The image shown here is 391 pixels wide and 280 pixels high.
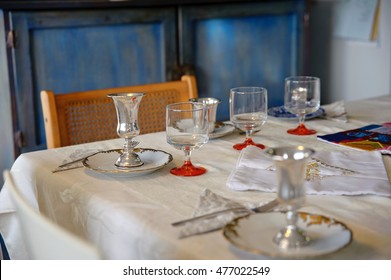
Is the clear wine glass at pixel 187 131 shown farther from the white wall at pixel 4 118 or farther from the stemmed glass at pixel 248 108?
the white wall at pixel 4 118

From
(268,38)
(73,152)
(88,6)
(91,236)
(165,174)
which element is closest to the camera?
(91,236)

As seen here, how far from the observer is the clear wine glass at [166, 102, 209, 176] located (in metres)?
1.17

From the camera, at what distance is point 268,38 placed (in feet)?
9.28

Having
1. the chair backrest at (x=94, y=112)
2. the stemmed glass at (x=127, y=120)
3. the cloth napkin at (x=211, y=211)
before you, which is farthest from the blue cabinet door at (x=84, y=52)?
the cloth napkin at (x=211, y=211)

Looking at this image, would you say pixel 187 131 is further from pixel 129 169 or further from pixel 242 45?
pixel 242 45

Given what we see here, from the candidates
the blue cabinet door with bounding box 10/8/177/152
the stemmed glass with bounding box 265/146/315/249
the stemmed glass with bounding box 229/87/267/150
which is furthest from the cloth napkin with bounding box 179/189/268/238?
the blue cabinet door with bounding box 10/8/177/152

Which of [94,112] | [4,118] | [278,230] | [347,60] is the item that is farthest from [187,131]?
[347,60]

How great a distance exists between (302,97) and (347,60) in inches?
64.8

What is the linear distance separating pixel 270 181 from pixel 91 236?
31cm

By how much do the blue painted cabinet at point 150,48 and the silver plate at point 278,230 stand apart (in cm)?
158

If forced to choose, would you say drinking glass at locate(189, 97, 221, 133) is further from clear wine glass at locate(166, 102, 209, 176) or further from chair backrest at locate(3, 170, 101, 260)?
chair backrest at locate(3, 170, 101, 260)

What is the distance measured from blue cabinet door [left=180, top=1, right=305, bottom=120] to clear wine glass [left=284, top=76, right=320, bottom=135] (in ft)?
3.77
